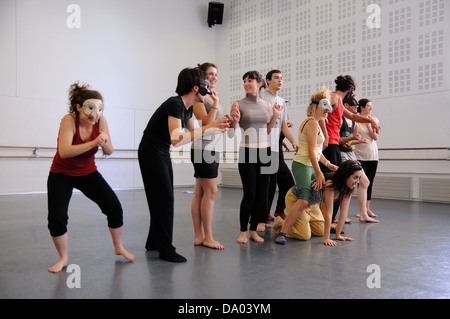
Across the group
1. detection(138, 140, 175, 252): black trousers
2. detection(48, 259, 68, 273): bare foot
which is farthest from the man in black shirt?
detection(48, 259, 68, 273): bare foot

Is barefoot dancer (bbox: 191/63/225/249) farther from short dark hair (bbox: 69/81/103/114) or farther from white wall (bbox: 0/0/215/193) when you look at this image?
white wall (bbox: 0/0/215/193)

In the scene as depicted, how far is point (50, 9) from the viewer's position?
7.06 m

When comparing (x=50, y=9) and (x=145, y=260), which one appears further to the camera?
(x=50, y=9)

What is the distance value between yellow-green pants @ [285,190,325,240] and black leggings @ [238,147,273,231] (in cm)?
37

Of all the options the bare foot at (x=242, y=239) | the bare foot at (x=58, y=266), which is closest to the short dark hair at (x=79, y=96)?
the bare foot at (x=58, y=266)

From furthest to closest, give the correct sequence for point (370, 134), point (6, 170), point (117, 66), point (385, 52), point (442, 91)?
point (117, 66) → point (6, 170) → point (385, 52) → point (442, 91) → point (370, 134)

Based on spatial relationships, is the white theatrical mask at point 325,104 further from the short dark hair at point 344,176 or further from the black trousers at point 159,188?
the black trousers at point 159,188

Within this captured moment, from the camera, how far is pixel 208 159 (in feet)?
8.43

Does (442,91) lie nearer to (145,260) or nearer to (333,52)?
(333,52)

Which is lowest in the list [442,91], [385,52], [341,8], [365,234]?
[365,234]

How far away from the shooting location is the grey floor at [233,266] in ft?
5.81
